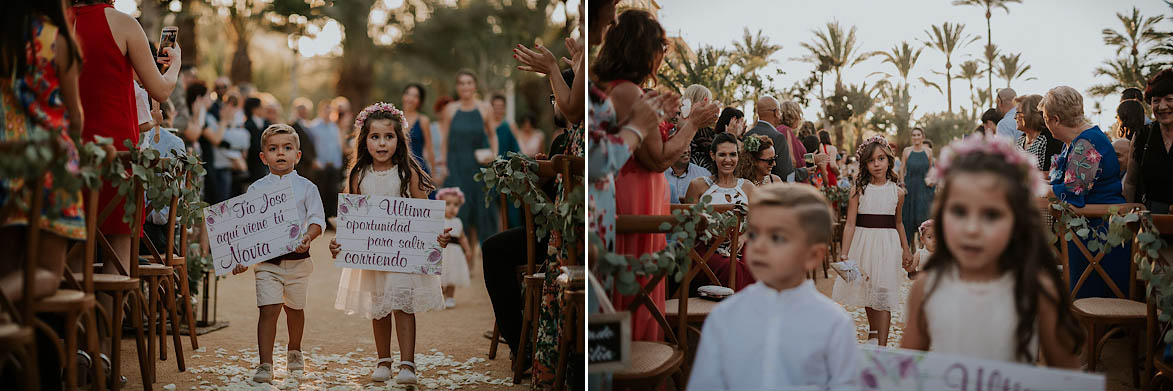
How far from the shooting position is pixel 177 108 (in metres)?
8.07

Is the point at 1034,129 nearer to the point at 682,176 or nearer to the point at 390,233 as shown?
the point at 682,176

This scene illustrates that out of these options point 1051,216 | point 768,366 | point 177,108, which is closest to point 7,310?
point 768,366

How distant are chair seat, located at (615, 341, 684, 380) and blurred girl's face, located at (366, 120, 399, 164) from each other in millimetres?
2116

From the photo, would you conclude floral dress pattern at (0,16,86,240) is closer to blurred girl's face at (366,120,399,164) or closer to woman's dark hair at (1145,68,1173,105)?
blurred girl's face at (366,120,399,164)

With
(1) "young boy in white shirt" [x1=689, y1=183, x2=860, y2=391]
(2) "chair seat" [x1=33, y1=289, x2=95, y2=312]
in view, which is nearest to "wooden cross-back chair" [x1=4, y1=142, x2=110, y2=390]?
(2) "chair seat" [x1=33, y1=289, x2=95, y2=312]

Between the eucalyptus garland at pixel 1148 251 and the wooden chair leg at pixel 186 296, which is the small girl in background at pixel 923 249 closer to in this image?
the eucalyptus garland at pixel 1148 251

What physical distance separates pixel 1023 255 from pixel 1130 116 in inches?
113

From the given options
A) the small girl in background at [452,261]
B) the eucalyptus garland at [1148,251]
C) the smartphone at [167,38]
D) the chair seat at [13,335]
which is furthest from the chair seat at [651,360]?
the small girl in background at [452,261]

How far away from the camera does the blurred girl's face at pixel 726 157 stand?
518 centimetres

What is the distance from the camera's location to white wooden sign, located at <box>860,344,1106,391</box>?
94.0 inches

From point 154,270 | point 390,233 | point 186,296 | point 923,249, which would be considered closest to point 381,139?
point 390,233

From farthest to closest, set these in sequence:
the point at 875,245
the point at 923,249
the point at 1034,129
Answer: the point at 875,245 < the point at 1034,129 < the point at 923,249

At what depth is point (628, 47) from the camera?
3145 millimetres

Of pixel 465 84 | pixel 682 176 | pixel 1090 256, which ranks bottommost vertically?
pixel 1090 256
